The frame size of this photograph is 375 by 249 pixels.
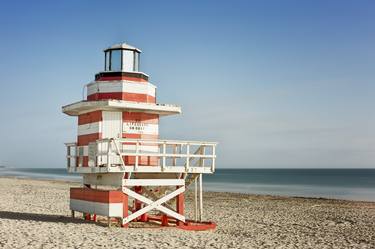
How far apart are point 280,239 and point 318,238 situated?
→ 1478 millimetres

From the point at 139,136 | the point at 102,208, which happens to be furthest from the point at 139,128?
the point at 102,208

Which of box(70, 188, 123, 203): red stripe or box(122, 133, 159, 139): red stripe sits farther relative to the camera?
box(122, 133, 159, 139): red stripe

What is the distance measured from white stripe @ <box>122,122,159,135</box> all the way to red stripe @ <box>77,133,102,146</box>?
2.56 ft

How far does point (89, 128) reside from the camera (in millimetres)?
14797

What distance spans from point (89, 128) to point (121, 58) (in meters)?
2.30

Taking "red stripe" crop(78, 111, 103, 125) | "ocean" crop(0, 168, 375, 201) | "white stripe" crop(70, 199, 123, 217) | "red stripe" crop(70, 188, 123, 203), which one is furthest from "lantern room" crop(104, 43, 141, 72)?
"ocean" crop(0, 168, 375, 201)

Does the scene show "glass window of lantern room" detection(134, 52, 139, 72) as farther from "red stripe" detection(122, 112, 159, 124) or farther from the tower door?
the tower door

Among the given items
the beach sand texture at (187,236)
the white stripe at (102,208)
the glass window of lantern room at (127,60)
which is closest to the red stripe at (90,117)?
the glass window of lantern room at (127,60)

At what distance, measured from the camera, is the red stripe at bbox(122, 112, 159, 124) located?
1436cm

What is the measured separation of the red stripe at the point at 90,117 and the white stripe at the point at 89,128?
0.32ft

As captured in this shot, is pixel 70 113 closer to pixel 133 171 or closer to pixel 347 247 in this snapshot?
pixel 133 171

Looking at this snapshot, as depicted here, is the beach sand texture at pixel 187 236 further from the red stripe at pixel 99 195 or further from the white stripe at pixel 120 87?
the white stripe at pixel 120 87

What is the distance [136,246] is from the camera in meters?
10.7

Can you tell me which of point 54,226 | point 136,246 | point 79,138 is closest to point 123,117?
point 79,138
